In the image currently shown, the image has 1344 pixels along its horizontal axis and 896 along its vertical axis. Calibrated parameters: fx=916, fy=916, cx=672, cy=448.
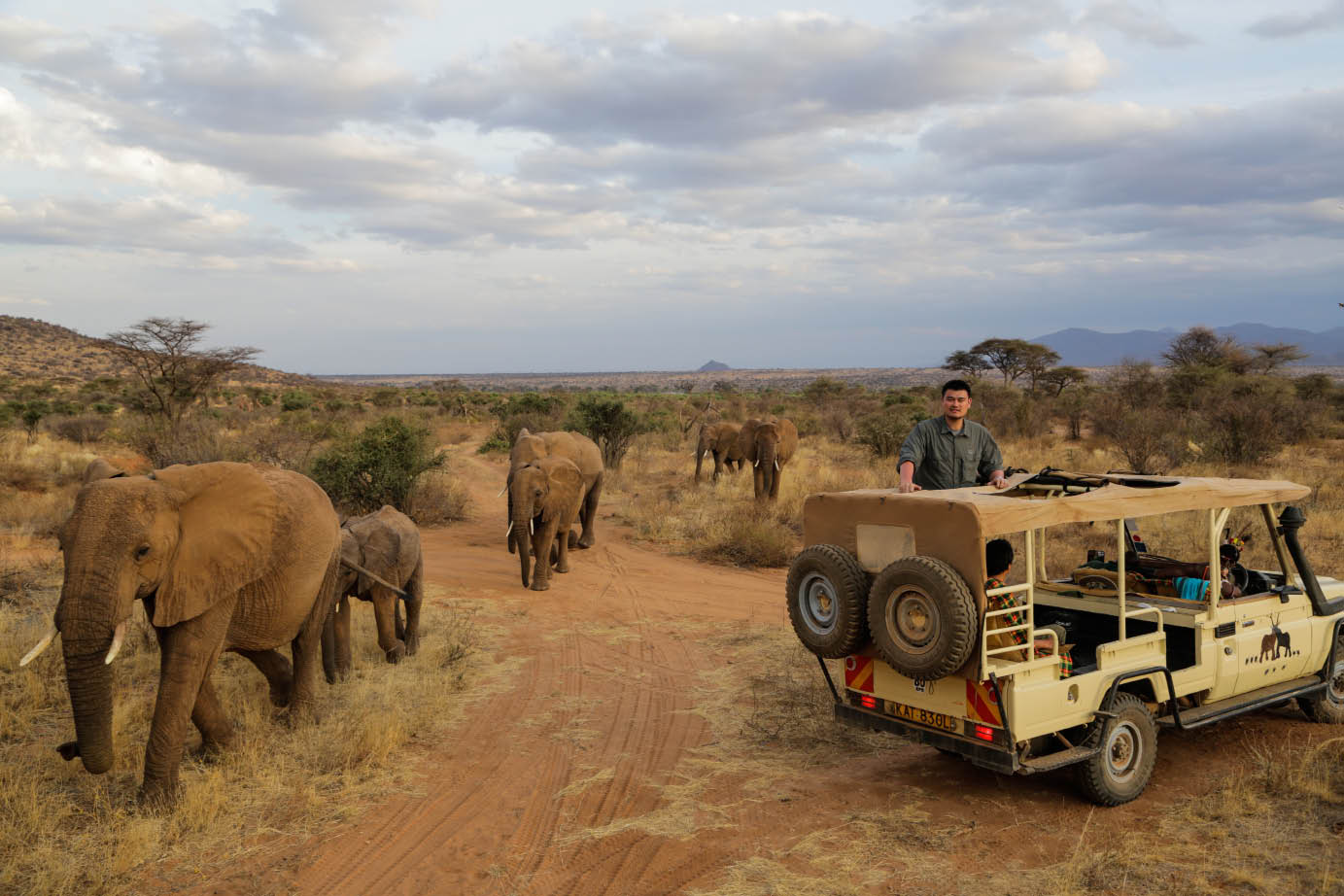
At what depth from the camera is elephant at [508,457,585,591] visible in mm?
12203

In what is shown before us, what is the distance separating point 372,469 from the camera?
1652 cm

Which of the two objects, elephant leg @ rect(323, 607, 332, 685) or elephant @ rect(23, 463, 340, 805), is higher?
elephant @ rect(23, 463, 340, 805)

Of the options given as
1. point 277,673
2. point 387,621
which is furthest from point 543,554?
point 277,673

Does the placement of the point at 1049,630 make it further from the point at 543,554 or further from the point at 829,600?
the point at 543,554

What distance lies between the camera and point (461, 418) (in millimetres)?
45625

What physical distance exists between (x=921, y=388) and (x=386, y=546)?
2098 inches

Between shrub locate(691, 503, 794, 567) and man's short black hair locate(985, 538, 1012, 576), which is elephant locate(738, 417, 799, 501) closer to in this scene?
shrub locate(691, 503, 794, 567)

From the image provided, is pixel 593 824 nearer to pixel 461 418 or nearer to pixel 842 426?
pixel 842 426

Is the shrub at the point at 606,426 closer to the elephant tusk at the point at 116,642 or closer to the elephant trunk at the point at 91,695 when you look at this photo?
the elephant trunk at the point at 91,695

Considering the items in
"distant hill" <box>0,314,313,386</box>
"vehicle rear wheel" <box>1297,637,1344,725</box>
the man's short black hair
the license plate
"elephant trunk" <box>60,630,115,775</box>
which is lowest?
"vehicle rear wheel" <box>1297,637,1344,725</box>

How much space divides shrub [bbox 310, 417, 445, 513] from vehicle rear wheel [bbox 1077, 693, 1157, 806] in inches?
525

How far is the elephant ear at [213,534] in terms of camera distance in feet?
17.5

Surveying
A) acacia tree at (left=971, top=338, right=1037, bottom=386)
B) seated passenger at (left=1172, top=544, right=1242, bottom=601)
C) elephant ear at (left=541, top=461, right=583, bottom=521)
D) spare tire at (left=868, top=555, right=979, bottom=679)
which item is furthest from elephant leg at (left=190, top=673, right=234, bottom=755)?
acacia tree at (left=971, top=338, right=1037, bottom=386)

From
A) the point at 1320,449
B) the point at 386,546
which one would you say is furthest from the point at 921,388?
the point at 386,546
